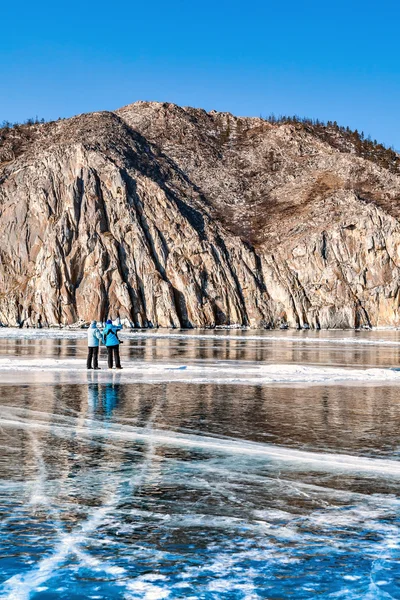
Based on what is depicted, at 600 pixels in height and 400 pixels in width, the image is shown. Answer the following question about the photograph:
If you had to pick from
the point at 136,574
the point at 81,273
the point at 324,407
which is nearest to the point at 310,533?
the point at 136,574

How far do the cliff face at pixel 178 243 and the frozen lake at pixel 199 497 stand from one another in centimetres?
8495

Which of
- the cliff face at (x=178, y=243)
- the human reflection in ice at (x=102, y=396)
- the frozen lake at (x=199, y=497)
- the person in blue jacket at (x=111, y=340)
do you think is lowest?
the frozen lake at (x=199, y=497)

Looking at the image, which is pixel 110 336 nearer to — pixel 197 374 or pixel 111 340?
pixel 111 340

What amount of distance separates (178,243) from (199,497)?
332 ft

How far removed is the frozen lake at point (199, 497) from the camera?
5.94 m

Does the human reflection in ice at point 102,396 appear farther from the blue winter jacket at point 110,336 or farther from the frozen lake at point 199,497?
the blue winter jacket at point 110,336

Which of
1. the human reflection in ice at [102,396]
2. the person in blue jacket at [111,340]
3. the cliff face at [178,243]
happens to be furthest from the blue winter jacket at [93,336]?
the cliff face at [178,243]

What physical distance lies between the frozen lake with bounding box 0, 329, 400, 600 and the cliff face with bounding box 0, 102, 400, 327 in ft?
279

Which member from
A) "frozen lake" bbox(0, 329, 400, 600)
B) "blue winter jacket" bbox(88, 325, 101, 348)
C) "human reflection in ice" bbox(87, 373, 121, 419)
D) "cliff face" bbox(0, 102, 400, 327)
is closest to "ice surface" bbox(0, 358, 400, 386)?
"human reflection in ice" bbox(87, 373, 121, 419)

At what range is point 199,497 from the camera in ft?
28.1

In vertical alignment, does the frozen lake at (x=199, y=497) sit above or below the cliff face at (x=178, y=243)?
below

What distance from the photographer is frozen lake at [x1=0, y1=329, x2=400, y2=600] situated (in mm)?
5941

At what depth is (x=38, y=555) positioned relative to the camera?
6.41m

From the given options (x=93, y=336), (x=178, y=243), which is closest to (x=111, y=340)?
(x=93, y=336)
